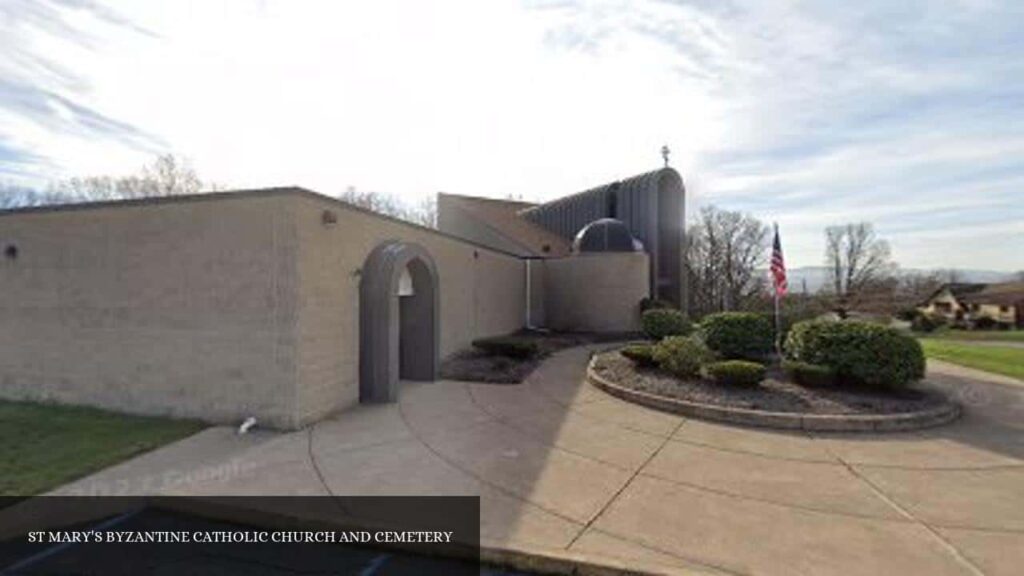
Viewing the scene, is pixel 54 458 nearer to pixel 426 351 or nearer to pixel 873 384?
pixel 426 351

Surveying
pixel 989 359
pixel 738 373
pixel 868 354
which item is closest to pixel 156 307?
pixel 738 373

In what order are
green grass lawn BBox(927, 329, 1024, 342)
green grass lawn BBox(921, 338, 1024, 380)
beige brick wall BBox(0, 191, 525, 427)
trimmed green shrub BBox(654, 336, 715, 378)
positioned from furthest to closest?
green grass lawn BBox(927, 329, 1024, 342) → green grass lawn BBox(921, 338, 1024, 380) → trimmed green shrub BBox(654, 336, 715, 378) → beige brick wall BBox(0, 191, 525, 427)

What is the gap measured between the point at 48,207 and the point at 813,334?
14.5 m

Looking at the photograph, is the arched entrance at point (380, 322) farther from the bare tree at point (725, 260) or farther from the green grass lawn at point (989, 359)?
the bare tree at point (725, 260)

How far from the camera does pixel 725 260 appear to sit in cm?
4719

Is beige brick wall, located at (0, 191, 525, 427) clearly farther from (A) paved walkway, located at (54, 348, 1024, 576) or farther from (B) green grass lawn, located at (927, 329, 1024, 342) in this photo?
(B) green grass lawn, located at (927, 329, 1024, 342)

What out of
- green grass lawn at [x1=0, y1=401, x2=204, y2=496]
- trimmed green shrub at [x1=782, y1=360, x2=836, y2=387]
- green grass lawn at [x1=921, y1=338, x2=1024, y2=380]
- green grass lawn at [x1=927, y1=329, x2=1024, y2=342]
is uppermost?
trimmed green shrub at [x1=782, y1=360, x2=836, y2=387]

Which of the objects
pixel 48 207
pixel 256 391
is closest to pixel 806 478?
pixel 256 391

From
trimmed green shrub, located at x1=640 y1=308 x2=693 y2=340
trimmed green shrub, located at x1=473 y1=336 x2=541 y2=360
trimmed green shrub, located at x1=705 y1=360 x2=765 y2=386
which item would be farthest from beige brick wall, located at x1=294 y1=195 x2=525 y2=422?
trimmed green shrub, located at x1=640 y1=308 x2=693 y2=340

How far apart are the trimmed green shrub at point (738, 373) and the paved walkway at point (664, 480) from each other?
190 centimetres

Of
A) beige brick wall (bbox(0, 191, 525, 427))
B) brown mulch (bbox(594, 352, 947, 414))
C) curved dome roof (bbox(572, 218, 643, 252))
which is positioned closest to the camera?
beige brick wall (bbox(0, 191, 525, 427))

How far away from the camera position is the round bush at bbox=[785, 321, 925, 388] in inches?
408

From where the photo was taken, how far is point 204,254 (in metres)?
8.92

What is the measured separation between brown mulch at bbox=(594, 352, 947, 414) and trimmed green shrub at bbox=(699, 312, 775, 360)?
0.75m
